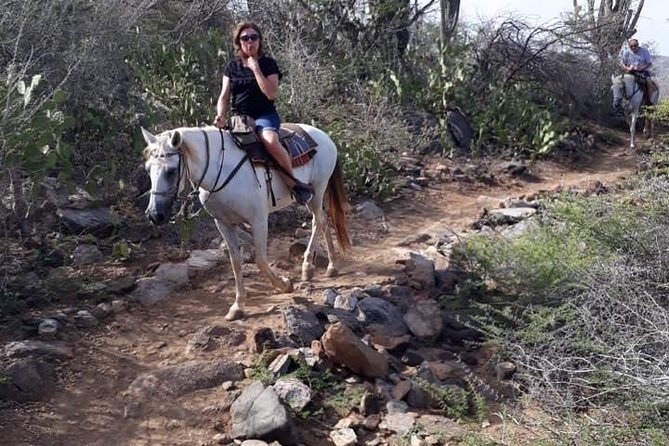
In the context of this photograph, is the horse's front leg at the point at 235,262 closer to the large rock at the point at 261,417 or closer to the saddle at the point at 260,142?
A: the saddle at the point at 260,142

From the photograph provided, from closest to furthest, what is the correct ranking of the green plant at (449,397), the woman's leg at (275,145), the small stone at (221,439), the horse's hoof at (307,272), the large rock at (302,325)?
the small stone at (221,439)
the green plant at (449,397)
the large rock at (302,325)
the woman's leg at (275,145)
the horse's hoof at (307,272)

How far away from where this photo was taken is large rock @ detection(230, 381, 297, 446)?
4012 millimetres

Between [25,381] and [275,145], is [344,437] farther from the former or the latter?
[275,145]

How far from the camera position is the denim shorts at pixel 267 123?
5.75 m

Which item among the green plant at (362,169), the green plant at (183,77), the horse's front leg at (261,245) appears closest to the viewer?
the horse's front leg at (261,245)

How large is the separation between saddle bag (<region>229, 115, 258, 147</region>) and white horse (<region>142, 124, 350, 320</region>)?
6 cm

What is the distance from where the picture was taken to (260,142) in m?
5.70

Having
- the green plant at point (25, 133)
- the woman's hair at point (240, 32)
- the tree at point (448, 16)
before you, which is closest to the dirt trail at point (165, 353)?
the green plant at point (25, 133)

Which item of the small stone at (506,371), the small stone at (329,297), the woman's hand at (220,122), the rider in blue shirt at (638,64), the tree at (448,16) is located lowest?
the small stone at (506,371)

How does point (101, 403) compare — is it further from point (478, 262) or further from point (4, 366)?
point (478, 262)

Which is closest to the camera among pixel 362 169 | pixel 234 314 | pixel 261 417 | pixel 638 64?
pixel 261 417

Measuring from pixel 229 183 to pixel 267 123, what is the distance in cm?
69

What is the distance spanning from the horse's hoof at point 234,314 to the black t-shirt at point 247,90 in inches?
63.7

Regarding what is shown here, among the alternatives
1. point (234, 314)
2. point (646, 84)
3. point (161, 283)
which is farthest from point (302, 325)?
point (646, 84)
